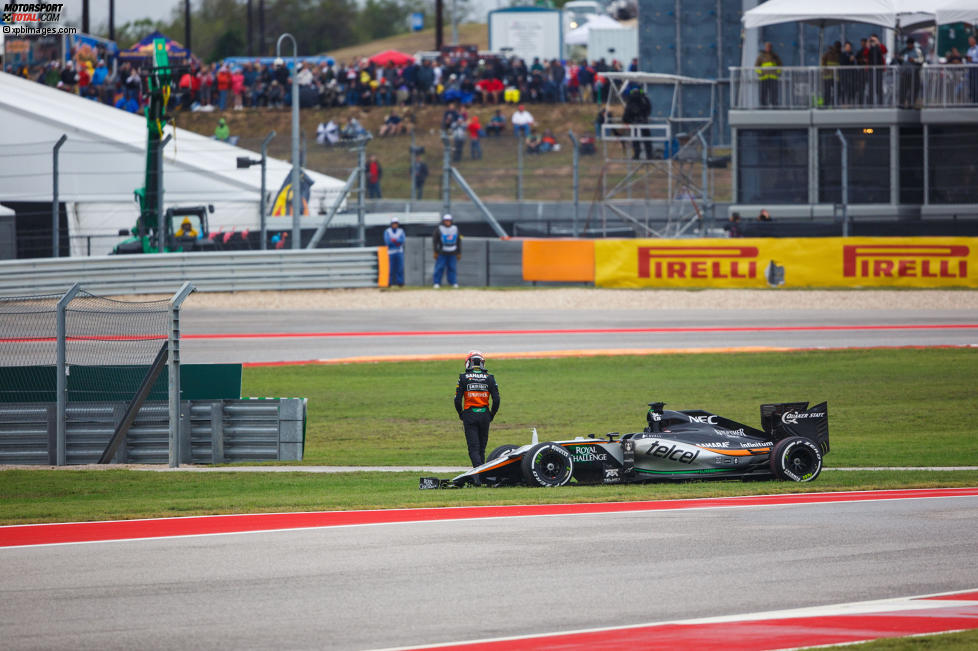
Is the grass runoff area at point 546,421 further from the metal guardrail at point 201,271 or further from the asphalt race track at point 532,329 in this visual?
the metal guardrail at point 201,271

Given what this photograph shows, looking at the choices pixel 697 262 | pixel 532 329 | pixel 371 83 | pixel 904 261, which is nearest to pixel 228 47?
pixel 371 83

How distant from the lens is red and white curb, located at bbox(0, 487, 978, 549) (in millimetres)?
9477

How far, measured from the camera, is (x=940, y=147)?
108ft

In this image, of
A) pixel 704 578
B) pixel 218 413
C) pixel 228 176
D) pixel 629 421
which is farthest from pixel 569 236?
pixel 704 578

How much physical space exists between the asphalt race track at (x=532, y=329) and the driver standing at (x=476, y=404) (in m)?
8.99

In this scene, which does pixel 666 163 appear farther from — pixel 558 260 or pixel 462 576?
pixel 462 576

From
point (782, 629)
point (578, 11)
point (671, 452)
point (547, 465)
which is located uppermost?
point (578, 11)

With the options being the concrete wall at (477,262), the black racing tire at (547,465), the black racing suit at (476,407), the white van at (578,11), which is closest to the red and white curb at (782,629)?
the black racing tire at (547,465)

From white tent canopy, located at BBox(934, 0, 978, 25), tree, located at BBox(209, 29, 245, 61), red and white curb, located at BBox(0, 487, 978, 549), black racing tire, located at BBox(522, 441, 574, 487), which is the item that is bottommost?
red and white curb, located at BBox(0, 487, 978, 549)

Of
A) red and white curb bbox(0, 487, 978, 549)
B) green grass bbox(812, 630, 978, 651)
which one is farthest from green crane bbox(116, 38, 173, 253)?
green grass bbox(812, 630, 978, 651)

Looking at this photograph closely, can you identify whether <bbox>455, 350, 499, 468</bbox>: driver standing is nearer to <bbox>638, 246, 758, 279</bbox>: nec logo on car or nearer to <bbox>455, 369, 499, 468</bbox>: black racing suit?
<bbox>455, 369, 499, 468</bbox>: black racing suit

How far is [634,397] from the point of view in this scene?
59.1ft

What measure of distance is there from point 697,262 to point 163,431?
1840 cm

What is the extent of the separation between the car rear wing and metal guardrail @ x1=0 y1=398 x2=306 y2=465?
500 cm
